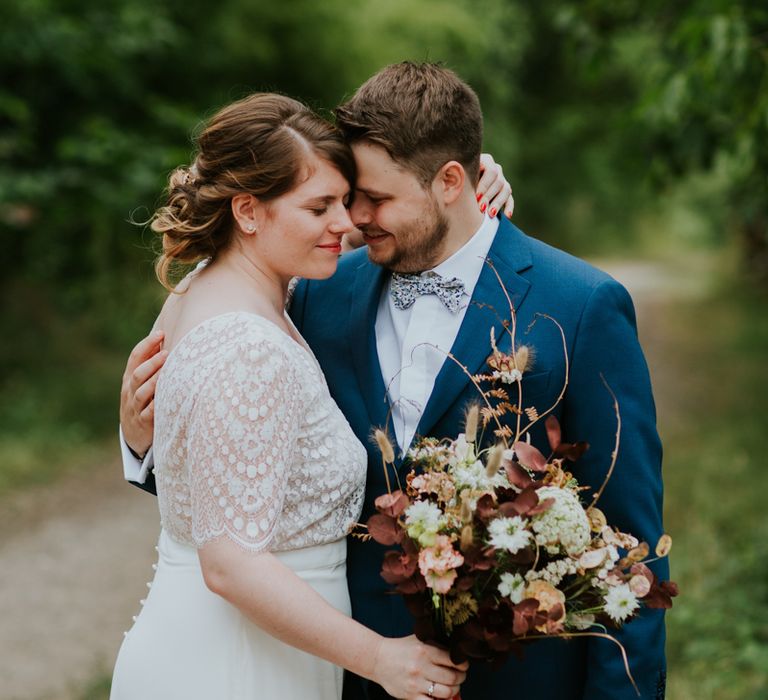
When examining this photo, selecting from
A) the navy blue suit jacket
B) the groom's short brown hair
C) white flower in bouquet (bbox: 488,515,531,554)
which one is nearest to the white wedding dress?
the navy blue suit jacket

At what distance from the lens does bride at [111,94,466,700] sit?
195cm

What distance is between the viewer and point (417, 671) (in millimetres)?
1940

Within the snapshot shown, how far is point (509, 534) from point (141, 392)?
1.09 metres

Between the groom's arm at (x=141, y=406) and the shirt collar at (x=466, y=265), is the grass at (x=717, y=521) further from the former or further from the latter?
the groom's arm at (x=141, y=406)

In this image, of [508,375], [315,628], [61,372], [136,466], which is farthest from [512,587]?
[61,372]

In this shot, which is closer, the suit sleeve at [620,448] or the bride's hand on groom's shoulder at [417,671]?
the bride's hand on groom's shoulder at [417,671]

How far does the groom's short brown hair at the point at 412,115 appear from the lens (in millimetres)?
2414

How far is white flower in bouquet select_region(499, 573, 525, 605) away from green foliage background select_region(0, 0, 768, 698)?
2.50 m

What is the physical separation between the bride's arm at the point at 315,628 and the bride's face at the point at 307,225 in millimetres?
711

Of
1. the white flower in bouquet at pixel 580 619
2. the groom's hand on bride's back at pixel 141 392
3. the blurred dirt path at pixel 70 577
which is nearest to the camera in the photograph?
the white flower in bouquet at pixel 580 619

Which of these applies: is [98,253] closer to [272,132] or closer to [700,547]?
[700,547]

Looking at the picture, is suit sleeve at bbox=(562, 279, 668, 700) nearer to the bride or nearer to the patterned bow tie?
the patterned bow tie

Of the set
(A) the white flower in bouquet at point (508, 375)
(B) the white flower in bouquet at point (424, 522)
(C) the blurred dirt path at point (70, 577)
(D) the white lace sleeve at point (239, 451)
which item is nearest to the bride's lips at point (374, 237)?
Result: (A) the white flower in bouquet at point (508, 375)

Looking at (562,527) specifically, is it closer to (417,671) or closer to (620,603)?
(620,603)
